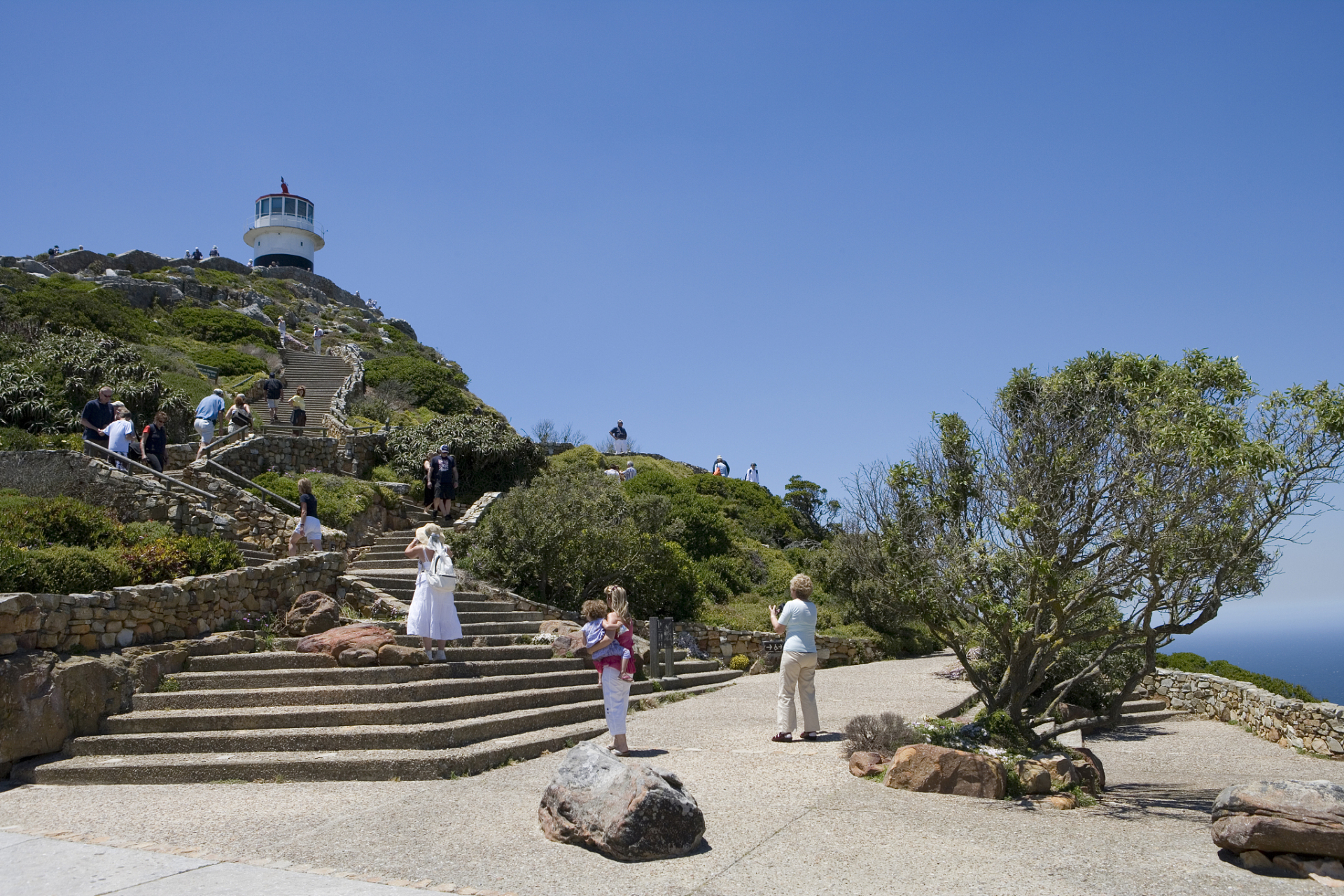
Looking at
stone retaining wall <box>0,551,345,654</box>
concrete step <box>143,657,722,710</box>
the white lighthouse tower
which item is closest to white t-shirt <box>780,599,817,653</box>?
concrete step <box>143,657,722,710</box>

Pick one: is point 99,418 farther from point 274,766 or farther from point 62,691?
point 274,766

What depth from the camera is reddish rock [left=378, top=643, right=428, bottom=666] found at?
32.3 feet

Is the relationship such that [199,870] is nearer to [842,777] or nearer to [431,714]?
[431,714]

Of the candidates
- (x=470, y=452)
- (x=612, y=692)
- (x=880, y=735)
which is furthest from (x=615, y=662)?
Result: (x=470, y=452)

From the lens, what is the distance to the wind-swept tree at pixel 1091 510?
737 cm

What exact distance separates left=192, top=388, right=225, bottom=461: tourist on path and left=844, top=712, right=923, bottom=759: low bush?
50.9 ft

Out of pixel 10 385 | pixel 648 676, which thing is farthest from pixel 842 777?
pixel 10 385

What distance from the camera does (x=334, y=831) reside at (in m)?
6.14

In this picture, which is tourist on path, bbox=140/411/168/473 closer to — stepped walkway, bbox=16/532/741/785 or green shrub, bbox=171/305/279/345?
stepped walkway, bbox=16/532/741/785

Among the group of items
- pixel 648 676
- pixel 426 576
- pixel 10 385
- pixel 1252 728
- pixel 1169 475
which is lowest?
pixel 1252 728

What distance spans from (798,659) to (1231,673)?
13.4 meters

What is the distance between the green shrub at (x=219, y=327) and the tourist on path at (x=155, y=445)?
26.8 meters

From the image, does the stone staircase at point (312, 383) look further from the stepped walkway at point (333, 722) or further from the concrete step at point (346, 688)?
the concrete step at point (346, 688)

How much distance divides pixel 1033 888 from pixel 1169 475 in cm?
413
